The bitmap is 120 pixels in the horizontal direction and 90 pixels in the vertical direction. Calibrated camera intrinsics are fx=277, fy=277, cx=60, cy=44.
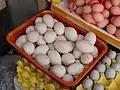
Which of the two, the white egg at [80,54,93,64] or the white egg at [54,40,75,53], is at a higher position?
the white egg at [54,40,75,53]

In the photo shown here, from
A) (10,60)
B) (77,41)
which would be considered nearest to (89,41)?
(77,41)

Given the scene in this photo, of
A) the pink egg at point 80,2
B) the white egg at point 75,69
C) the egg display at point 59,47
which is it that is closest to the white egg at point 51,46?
the egg display at point 59,47

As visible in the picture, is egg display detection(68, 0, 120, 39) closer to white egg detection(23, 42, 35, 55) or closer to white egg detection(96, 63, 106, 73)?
white egg detection(96, 63, 106, 73)

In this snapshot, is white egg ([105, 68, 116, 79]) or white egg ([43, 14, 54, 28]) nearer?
white egg ([105, 68, 116, 79])

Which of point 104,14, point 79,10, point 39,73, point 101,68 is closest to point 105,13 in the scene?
point 104,14

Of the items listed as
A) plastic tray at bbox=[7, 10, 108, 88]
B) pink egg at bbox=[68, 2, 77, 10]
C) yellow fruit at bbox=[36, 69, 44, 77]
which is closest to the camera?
plastic tray at bbox=[7, 10, 108, 88]

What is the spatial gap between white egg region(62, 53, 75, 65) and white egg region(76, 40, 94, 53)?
4 cm

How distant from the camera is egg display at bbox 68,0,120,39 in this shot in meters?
1.02

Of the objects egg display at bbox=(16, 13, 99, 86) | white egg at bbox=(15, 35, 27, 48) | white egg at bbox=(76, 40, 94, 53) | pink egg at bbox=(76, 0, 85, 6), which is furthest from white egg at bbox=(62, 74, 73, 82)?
pink egg at bbox=(76, 0, 85, 6)

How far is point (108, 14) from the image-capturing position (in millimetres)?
1039

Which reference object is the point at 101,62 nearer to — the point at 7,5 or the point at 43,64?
the point at 43,64

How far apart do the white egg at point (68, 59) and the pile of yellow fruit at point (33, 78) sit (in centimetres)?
8

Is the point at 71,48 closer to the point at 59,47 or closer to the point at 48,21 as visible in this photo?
the point at 59,47

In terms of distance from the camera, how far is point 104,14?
1034mm
